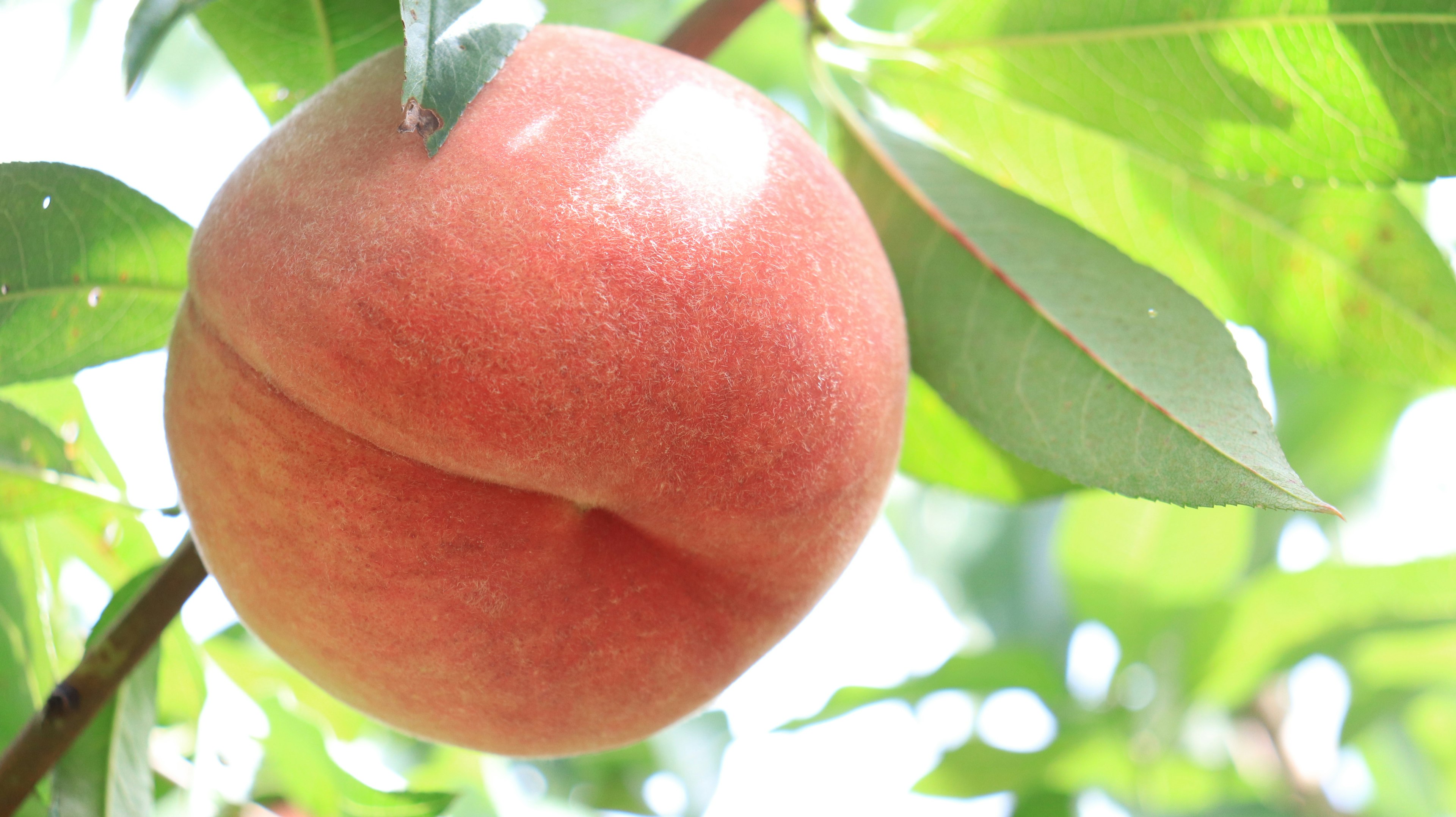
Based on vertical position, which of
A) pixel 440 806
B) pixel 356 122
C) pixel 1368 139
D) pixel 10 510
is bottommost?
pixel 440 806

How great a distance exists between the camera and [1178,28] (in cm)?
103

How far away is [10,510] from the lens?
4.03 ft

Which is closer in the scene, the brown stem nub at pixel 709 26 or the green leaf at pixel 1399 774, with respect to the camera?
the brown stem nub at pixel 709 26

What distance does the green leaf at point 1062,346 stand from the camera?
0.87 metres

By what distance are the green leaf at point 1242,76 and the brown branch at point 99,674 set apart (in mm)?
895

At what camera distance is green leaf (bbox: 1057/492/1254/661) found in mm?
2057

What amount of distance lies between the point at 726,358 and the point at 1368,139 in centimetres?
66

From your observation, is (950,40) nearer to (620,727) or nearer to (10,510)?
(620,727)

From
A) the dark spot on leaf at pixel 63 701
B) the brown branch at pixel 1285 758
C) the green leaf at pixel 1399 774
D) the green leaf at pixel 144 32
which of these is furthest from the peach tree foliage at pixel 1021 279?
the green leaf at pixel 1399 774

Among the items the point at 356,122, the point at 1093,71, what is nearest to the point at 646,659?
the point at 356,122

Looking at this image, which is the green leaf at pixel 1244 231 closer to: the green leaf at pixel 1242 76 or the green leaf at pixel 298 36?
the green leaf at pixel 1242 76

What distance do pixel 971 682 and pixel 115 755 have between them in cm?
133

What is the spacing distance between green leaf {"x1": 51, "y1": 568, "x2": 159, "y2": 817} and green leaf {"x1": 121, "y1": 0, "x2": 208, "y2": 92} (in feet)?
1.83

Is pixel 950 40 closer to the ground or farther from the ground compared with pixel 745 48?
farther from the ground
